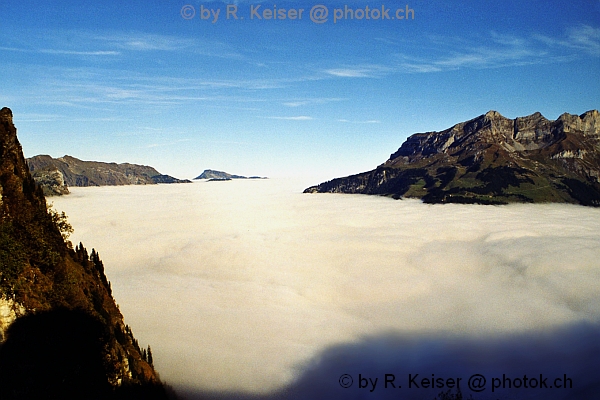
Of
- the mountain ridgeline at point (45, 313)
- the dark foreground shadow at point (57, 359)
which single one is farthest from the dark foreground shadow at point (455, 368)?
the dark foreground shadow at point (57, 359)

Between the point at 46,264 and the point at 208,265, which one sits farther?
the point at 208,265

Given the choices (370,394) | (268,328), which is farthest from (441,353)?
(268,328)

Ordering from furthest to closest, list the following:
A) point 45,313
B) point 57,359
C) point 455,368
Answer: point 455,368, point 45,313, point 57,359

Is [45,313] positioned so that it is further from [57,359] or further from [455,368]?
[455,368]

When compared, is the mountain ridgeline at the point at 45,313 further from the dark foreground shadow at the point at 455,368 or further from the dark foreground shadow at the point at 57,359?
the dark foreground shadow at the point at 455,368

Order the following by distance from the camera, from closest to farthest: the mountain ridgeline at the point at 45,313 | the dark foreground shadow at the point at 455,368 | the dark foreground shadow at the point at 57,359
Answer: the dark foreground shadow at the point at 57,359, the mountain ridgeline at the point at 45,313, the dark foreground shadow at the point at 455,368

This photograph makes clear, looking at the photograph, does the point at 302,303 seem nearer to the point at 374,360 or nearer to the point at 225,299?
the point at 225,299

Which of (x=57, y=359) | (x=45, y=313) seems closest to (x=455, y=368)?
(x=57, y=359)
